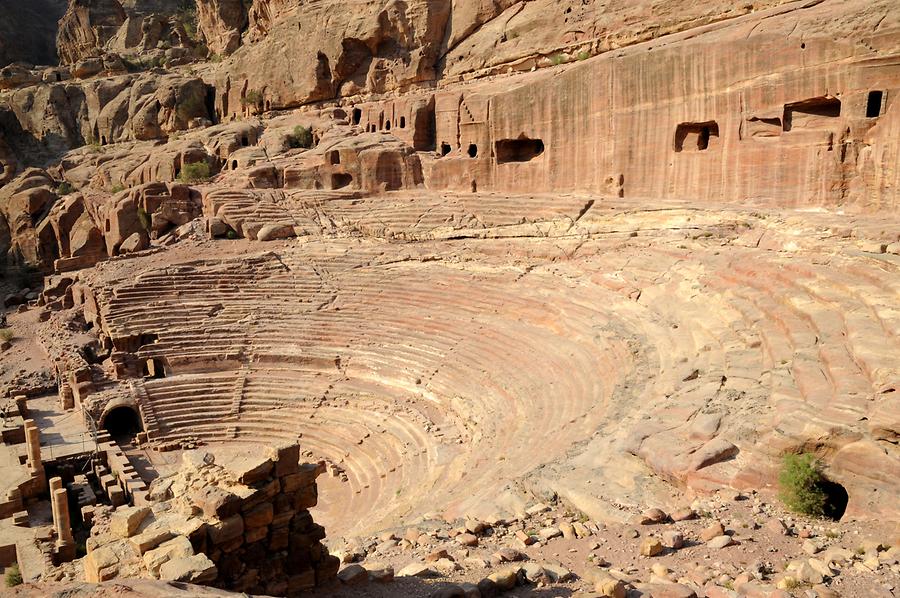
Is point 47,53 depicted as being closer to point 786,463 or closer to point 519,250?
point 519,250

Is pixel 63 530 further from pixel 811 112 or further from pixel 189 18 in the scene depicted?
pixel 189 18

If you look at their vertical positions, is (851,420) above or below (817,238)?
below

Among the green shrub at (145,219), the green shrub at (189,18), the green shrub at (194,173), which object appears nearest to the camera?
the green shrub at (145,219)

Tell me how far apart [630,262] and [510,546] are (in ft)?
30.5

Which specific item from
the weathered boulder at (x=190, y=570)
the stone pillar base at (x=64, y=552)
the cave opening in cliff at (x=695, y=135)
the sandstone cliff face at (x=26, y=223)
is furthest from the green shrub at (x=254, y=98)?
the weathered boulder at (x=190, y=570)

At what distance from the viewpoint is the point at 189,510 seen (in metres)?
5.38

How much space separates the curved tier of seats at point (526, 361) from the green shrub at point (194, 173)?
35.0ft

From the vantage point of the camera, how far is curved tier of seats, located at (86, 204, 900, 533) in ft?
23.2

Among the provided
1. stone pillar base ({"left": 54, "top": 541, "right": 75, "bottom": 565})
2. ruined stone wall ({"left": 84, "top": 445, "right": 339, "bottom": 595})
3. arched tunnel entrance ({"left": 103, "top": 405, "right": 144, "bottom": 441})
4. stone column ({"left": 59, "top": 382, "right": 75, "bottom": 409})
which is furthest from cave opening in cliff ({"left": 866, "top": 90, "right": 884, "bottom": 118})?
stone column ({"left": 59, "top": 382, "right": 75, "bottom": 409})

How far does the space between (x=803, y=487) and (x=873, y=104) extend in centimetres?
1106

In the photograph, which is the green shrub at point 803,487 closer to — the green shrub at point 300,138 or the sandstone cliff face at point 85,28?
the green shrub at point 300,138

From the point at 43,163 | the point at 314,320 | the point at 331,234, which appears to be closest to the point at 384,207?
the point at 331,234

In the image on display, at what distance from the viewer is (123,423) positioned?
16.4 metres

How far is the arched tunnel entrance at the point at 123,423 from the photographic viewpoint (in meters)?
16.0
